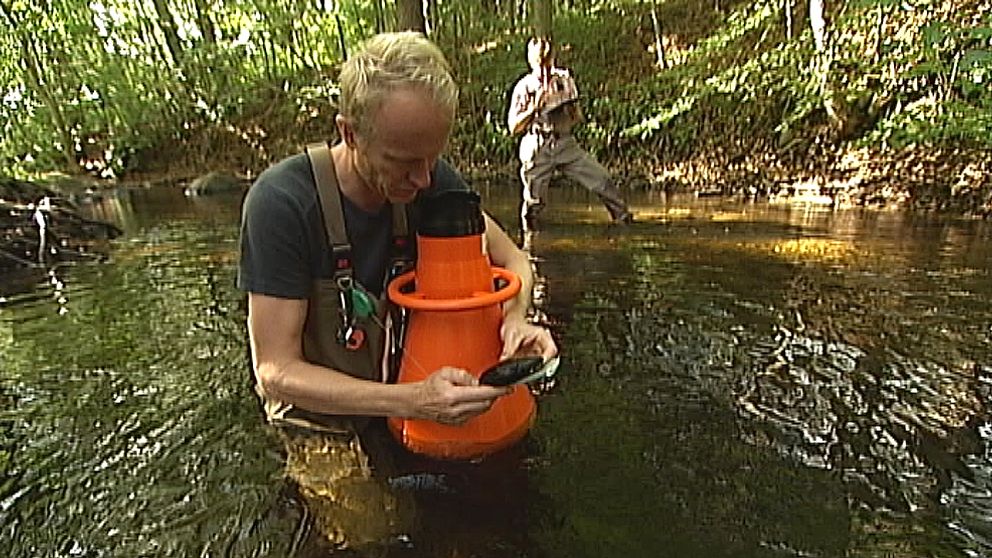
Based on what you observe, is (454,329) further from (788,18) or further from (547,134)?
(788,18)

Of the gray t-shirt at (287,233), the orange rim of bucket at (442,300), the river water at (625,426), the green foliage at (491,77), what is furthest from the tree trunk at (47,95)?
the orange rim of bucket at (442,300)

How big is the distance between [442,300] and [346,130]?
594mm

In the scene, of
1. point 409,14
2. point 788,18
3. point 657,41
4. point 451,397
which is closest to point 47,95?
point 409,14

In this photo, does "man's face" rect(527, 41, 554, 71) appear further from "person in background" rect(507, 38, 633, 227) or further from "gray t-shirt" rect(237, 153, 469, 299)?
"gray t-shirt" rect(237, 153, 469, 299)

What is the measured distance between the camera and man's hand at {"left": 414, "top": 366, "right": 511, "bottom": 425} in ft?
6.43

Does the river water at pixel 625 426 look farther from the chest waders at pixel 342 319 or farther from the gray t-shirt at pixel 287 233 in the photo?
the gray t-shirt at pixel 287 233

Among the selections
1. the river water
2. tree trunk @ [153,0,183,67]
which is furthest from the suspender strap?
tree trunk @ [153,0,183,67]

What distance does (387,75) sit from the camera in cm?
189

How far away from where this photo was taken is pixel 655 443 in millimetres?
3143

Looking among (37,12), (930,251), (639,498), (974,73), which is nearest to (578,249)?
(930,251)

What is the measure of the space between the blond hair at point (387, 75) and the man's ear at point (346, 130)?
24 mm

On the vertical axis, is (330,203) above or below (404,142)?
below

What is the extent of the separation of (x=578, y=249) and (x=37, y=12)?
55.9 feet

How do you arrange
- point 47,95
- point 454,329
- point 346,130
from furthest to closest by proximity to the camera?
point 47,95, point 454,329, point 346,130
